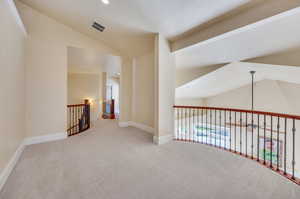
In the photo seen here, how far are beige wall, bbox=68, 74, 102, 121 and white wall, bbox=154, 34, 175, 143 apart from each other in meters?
5.03

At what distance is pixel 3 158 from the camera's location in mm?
1812

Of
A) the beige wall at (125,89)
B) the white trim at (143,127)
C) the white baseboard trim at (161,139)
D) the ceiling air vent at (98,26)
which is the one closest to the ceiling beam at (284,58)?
the white baseboard trim at (161,139)

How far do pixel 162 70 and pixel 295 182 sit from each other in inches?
112

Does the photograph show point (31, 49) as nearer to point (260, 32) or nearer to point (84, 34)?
point (84, 34)

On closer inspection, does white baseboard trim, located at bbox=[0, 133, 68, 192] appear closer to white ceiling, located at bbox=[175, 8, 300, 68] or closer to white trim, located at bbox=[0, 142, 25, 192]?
white trim, located at bbox=[0, 142, 25, 192]

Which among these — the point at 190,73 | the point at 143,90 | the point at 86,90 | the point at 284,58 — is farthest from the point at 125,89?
the point at 284,58

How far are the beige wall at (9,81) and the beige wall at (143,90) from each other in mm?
2872

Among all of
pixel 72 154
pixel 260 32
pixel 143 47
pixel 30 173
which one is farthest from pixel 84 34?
pixel 260 32

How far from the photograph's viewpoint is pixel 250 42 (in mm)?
2881

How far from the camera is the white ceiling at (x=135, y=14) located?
222cm

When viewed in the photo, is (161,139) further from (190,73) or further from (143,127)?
(190,73)

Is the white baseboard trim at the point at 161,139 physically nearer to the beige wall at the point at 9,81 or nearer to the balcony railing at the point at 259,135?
the balcony railing at the point at 259,135

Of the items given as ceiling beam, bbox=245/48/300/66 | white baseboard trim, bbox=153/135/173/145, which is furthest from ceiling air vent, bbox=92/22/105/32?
ceiling beam, bbox=245/48/300/66

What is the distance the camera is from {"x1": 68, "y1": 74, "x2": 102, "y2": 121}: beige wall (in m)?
7.09
